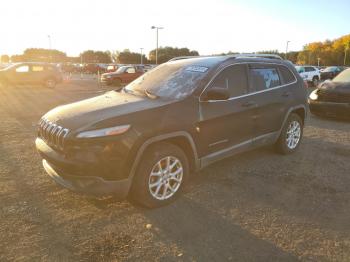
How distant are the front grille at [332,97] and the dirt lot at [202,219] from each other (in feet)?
14.4

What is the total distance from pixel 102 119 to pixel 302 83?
4.24 meters

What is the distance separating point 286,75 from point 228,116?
6.64 feet

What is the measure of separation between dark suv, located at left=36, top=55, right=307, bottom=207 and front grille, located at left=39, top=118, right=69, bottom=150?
1 centimetres

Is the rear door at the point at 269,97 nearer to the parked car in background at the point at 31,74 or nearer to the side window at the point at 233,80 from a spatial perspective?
the side window at the point at 233,80

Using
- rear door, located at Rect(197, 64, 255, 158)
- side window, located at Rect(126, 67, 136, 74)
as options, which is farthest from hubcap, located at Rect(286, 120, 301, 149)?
side window, located at Rect(126, 67, 136, 74)

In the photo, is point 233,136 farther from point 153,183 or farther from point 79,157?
point 79,157

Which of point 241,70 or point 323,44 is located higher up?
point 323,44

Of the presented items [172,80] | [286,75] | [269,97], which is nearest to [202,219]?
[172,80]

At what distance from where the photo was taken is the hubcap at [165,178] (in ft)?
12.3

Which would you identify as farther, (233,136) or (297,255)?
(233,136)

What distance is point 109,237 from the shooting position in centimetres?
327

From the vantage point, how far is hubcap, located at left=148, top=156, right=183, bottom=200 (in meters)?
3.74

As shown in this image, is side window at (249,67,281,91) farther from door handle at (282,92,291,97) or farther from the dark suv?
door handle at (282,92,291,97)

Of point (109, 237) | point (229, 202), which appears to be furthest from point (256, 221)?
point (109, 237)
